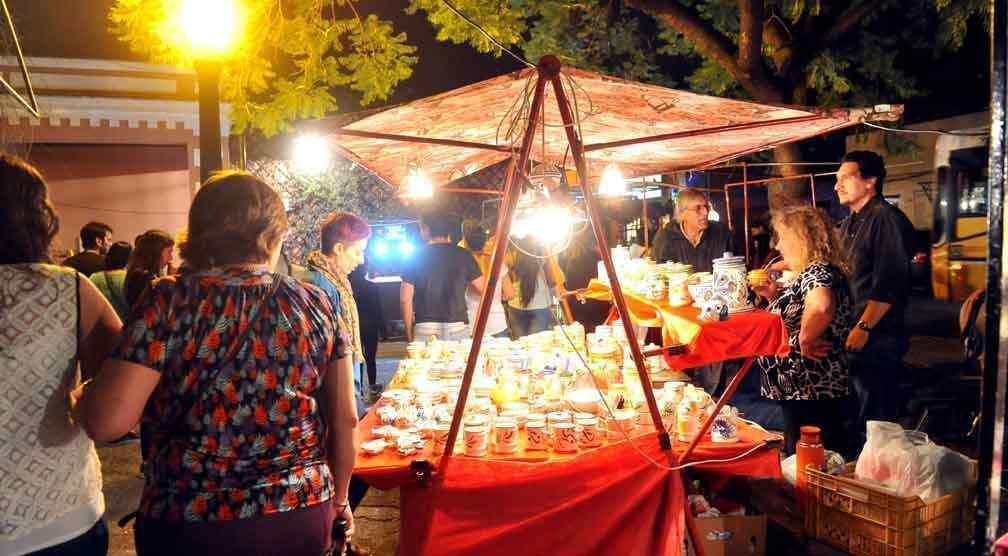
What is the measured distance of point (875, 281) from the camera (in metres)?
4.80

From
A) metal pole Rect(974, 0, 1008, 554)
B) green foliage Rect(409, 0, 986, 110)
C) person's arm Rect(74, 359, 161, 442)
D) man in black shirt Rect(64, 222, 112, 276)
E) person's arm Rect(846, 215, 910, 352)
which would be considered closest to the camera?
metal pole Rect(974, 0, 1008, 554)

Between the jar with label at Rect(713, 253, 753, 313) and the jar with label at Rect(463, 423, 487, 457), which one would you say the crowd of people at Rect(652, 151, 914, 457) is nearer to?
the jar with label at Rect(713, 253, 753, 313)

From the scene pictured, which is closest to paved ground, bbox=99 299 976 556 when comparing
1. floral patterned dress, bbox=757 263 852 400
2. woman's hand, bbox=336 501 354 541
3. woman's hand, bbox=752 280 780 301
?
floral patterned dress, bbox=757 263 852 400

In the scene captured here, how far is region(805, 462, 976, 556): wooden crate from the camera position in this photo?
10.9ft

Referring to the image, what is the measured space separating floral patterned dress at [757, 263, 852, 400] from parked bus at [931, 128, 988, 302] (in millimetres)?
12294

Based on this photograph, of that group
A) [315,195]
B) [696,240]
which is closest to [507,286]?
[696,240]

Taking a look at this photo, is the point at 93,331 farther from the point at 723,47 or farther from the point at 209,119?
the point at 723,47

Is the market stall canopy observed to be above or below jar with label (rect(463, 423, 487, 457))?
above

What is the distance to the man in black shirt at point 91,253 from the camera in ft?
21.7

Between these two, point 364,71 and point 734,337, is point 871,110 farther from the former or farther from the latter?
point 364,71

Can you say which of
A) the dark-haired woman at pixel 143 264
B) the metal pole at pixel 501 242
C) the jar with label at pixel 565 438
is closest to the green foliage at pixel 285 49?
the dark-haired woman at pixel 143 264

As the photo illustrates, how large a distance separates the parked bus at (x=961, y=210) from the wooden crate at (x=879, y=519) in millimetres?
12620

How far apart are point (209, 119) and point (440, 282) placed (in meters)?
3.14

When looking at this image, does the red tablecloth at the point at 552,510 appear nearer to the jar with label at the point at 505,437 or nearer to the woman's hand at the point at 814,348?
the jar with label at the point at 505,437
